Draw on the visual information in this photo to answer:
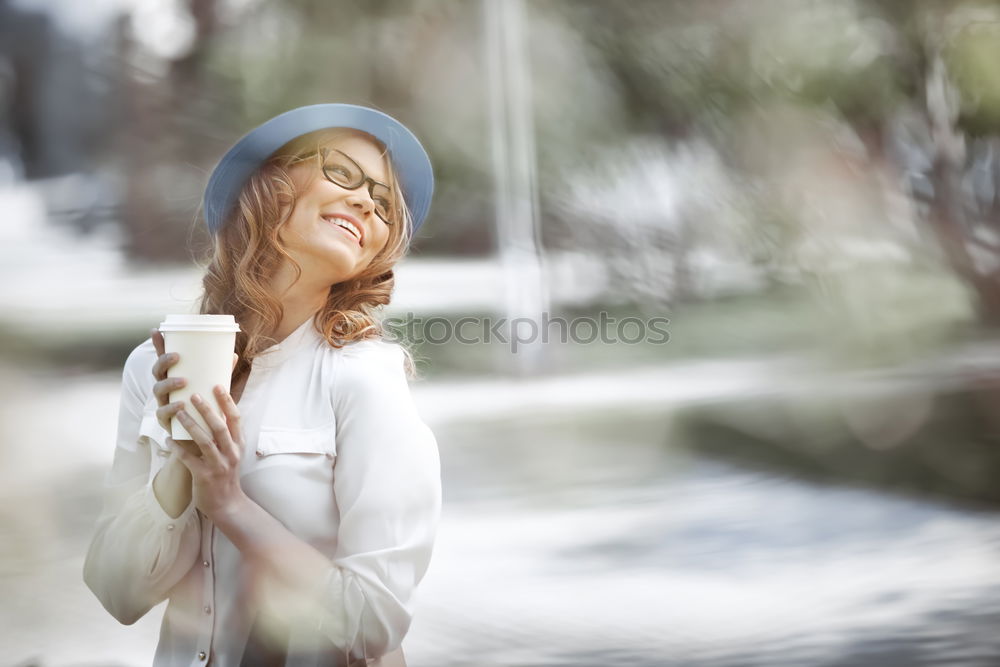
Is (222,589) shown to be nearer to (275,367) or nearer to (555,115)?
(275,367)

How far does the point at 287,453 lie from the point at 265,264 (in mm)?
211

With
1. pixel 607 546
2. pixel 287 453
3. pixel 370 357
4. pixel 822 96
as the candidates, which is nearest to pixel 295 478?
pixel 287 453

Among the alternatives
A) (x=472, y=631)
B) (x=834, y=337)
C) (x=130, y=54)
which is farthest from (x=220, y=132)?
(x=834, y=337)

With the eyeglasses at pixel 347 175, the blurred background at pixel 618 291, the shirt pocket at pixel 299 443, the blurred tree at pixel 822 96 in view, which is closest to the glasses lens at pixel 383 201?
the eyeglasses at pixel 347 175

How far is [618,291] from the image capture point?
173cm

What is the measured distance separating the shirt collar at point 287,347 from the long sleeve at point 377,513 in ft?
0.25

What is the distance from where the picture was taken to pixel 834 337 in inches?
69.9

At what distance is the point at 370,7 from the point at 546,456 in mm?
882

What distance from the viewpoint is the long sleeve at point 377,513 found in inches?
30.6

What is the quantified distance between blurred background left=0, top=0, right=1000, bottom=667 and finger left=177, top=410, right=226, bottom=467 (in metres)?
0.94

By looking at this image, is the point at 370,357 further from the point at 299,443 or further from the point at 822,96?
the point at 822,96

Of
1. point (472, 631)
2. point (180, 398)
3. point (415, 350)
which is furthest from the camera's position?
point (415, 350)

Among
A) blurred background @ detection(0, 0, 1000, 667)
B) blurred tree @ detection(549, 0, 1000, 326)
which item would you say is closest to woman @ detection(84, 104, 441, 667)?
blurred background @ detection(0, 0, 1000, 667)

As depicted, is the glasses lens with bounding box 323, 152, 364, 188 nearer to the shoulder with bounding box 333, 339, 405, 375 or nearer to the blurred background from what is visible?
the shoulder with bounding box 333, 339, 405, 375
